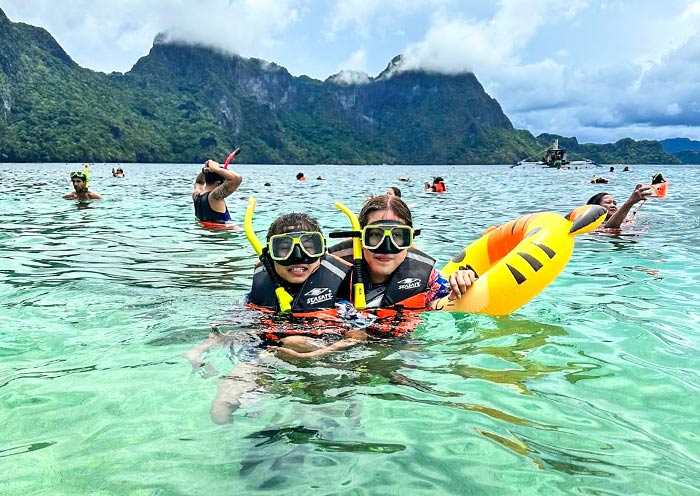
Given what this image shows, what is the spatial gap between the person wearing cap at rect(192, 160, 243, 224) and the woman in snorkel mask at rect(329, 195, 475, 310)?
20.2ft

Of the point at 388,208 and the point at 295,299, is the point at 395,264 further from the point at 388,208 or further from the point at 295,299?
the point at 295,299

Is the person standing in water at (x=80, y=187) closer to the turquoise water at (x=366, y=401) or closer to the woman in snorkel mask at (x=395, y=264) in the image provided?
the turquoise water at (x=366, y=401)

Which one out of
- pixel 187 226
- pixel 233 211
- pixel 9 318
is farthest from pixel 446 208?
pixel 9 318

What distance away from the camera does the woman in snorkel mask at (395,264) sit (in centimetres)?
433

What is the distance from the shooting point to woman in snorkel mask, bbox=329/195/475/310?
4332 millimetres

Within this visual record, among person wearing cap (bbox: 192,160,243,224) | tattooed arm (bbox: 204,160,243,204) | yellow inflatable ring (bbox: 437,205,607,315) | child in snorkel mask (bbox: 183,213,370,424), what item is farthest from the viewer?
person wearing cap (bbox: 192,160,243,224)

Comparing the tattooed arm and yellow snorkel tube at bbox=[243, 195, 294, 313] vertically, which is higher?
the tattooed arm

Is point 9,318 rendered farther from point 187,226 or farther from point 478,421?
point 187,226

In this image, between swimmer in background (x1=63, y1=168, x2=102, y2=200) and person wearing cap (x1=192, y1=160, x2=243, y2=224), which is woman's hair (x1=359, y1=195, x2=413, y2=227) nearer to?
person wearing cap (x1=192, y1=160, x2=243, y2=224)

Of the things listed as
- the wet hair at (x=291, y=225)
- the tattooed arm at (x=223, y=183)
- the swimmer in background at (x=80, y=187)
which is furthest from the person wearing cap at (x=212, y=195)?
the wet hair at (x=291, y=225)

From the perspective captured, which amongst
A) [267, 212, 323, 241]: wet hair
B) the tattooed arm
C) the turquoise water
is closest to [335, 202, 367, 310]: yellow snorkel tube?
[267, 212, 323, 241]: wet hair

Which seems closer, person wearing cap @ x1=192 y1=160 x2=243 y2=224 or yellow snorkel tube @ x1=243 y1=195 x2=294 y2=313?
yellow snorkel tube @ x1=243 y1=195 x2=294 y2=313

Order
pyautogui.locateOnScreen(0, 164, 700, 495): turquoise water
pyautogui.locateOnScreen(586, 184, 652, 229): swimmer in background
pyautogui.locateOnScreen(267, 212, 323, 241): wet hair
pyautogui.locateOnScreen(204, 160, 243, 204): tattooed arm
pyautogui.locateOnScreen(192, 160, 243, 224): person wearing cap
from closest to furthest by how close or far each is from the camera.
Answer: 1. pyautogui.locateOnScreen(0, 164, 700, 495): turquoise water
2. pyautogui.locateOnScreen(267, 212, 323, 241): wet hair
3. pyautogui.locateOnScreen(586, 184, 652, 229): swimmer in background
4. pyautogui.locateOnScreen(204, 160, 243, 204): tattooed arm
5. pyautogui.locateOnScreen(192, 160, 243, 224): person wearing cap

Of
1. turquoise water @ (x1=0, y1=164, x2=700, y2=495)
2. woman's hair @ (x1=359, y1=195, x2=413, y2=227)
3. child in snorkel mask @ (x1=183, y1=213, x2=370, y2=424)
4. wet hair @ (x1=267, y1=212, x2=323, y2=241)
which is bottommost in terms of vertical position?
turquoise water @ (x1=0, y1=164, x2=700, y2=495)
